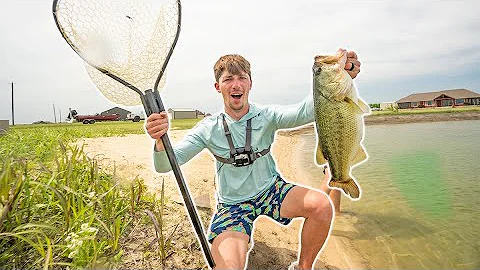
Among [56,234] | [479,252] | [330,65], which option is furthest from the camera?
[479,252]

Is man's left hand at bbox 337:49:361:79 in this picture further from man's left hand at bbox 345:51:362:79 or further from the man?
the man

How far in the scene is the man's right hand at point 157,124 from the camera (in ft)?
9.23

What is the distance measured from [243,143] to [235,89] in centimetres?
48

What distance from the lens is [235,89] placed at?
3.45m

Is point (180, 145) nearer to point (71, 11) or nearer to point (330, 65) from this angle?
point (71, 11)

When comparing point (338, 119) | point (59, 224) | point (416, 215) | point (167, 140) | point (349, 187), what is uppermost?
point (338, 119)

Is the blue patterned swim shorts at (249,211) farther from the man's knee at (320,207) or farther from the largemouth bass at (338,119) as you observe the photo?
the largemouth bass at (338,119)

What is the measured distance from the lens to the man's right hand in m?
2.81

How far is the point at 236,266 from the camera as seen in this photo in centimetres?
319

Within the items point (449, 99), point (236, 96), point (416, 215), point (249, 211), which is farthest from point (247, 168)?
point (449, 99)

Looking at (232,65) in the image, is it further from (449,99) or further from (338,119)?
(449,99)

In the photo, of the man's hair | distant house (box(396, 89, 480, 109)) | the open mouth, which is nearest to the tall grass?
the open mouth

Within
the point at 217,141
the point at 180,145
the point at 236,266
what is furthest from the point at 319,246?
the point at 180,145

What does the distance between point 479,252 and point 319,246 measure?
9.92ft
